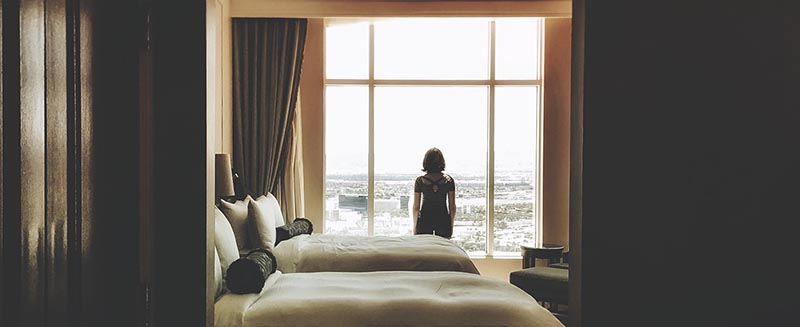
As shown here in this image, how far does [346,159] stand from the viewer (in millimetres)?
6801

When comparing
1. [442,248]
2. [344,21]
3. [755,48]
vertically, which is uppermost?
[344,21]

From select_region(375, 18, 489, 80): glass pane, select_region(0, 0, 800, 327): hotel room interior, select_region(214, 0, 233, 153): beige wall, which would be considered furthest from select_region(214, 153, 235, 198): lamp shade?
select_region(0, 0, 800, 327): hotel room interior

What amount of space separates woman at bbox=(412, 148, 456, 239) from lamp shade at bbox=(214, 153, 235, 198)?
2123 mm

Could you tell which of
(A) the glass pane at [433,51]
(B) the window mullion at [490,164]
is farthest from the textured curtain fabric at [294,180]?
(B) the window mullion at [490,164]

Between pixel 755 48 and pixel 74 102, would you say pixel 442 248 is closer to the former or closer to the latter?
pixel 755 48

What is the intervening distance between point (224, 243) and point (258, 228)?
2.94ft

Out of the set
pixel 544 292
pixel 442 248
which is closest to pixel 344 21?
pixel 442 248

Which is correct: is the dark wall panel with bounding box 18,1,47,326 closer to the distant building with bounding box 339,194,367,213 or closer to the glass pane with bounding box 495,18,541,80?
the distant building with bounding box 339,194,367,213

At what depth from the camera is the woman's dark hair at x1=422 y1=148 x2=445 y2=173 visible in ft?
20.0

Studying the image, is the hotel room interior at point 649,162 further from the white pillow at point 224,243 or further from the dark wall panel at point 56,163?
the white pillow at point 224,243

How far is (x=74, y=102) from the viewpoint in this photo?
112cm

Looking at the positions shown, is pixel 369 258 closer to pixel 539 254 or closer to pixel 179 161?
pixel 539 254

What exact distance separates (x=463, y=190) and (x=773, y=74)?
5370 millimetres

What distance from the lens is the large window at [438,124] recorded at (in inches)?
267
